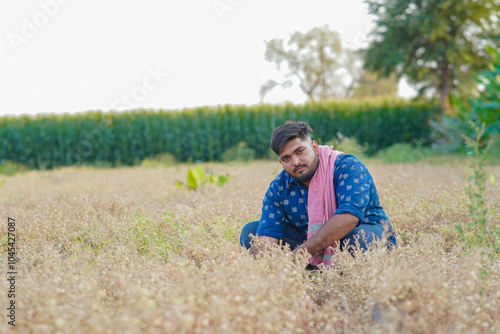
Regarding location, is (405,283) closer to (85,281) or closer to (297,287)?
(297,287)

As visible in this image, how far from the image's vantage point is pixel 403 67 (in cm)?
1844

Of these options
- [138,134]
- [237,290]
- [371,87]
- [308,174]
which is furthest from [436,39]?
[371,87]

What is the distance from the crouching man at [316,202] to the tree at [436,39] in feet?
49.9

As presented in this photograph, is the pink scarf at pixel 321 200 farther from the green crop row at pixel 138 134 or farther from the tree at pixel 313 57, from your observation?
the tree at pixel 313 57

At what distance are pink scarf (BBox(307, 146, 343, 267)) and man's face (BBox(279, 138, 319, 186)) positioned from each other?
7 centimetres

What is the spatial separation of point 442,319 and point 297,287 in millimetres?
735

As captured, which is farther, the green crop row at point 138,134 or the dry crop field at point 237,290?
the green crop row at point 138,134

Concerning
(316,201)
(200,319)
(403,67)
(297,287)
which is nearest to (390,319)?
(297,287)

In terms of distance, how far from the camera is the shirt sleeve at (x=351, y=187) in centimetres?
307

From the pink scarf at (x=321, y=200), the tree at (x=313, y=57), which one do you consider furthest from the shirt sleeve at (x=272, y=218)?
the tree at (x=313, y=57)

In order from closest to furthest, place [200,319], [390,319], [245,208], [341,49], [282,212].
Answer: [200,319]
[390,319]
[282,212]
[245,208]
[341,49]

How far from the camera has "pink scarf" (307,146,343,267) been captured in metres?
3.25

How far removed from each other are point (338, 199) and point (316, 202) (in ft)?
0.53

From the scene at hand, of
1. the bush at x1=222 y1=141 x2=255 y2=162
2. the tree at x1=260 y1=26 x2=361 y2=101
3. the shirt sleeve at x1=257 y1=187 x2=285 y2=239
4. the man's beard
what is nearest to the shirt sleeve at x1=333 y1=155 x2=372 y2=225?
the man's beard
